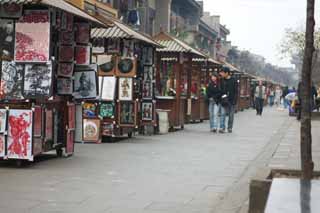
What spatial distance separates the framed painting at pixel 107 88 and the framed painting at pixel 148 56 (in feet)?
7.25

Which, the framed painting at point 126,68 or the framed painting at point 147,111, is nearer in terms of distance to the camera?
the framed painting at point 126,68

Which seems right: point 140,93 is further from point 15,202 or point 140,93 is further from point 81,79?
point 15,202

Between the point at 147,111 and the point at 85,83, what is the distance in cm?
590

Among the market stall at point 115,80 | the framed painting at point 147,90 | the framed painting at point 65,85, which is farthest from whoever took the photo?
the framed painting at point 147,90

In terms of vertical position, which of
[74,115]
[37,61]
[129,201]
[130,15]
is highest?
[130,15]

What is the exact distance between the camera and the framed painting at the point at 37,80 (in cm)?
1136

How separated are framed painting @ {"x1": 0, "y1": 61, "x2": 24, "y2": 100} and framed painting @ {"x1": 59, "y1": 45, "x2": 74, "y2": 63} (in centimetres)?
165

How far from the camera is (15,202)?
8.34 meters

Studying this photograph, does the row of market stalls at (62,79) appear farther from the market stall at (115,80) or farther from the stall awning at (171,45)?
the stall awning at (171,45)

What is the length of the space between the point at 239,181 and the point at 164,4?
36428mm

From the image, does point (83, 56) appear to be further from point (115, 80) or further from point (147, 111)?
point (147, 111)

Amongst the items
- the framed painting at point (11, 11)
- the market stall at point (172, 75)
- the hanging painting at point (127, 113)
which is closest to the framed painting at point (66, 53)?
the framed painting at point (11, 11)

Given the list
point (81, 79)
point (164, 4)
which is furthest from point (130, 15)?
point (81, 79)

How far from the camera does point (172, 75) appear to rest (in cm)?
2369
